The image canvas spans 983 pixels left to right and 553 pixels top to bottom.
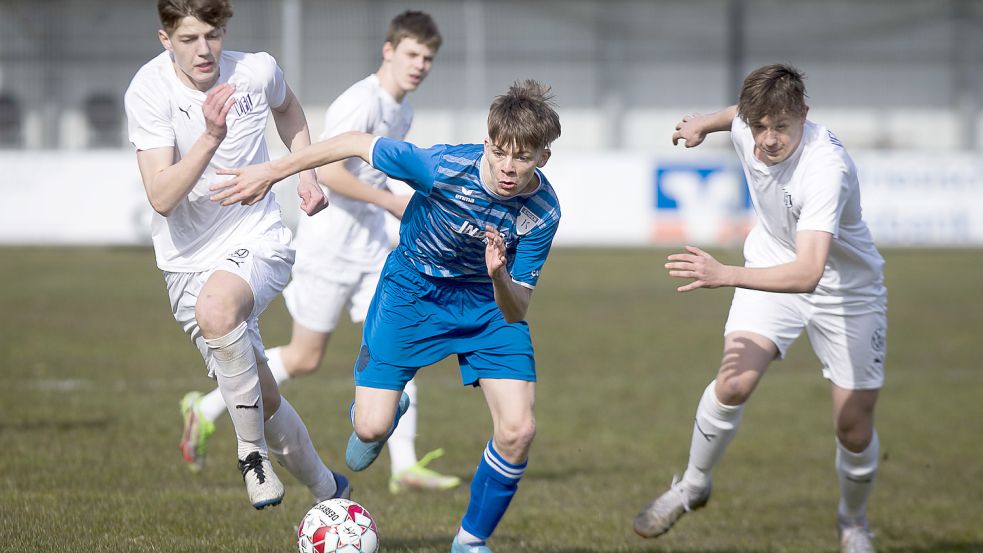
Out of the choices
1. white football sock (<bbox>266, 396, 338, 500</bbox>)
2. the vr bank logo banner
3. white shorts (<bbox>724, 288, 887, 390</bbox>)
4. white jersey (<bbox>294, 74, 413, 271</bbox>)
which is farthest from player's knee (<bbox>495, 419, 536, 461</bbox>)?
the vr bank logo banner

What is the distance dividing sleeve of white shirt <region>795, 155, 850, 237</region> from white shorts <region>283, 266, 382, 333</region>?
2828 millimetres

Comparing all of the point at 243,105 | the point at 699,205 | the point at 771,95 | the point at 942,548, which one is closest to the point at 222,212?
the point at 243,105

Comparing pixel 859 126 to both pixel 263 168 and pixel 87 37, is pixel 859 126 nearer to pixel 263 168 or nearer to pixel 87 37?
pixel 87 37

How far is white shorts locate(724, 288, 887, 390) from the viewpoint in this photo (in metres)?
5.27

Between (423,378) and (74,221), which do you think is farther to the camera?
(74,221)

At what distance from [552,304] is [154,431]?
28.4 ft

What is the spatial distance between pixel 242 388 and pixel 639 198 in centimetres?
2007

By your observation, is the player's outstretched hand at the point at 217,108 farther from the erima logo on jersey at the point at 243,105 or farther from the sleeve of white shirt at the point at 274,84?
the sleeve of white shirt at the point at 274,84

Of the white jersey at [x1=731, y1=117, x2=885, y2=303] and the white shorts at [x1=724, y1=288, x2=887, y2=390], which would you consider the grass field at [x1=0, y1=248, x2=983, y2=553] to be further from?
the white jersey at [x1=731, y1=117, x2=885, y2=303]

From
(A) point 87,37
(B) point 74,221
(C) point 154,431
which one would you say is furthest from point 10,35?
(C) point 154,431

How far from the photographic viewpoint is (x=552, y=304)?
1559 cm

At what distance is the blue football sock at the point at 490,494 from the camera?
453cm

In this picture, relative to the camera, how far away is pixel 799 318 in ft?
17.5

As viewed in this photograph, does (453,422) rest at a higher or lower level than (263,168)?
lower
